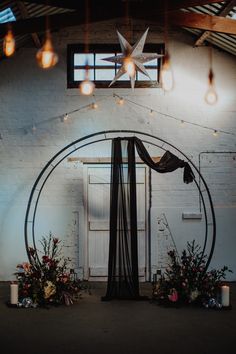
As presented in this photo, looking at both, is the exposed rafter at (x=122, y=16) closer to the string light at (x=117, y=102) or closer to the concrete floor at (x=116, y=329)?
the string light at (x=117, y=102)

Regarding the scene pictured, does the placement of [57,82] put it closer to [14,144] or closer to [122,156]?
[14,144]

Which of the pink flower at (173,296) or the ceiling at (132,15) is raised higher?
the ceiling at (132,15)

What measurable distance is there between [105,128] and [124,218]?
2283 millimetres

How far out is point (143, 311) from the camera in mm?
6363

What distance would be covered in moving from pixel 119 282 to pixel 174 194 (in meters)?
2.33

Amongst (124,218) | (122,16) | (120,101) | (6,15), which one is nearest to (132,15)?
(122,16)

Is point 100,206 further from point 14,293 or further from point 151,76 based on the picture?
point 14,293

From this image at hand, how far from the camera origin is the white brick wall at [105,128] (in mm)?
8531

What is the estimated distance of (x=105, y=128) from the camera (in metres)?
8.62

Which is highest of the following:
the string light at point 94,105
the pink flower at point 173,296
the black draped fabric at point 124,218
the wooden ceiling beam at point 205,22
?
the wooden ceiling beam at point 205,22

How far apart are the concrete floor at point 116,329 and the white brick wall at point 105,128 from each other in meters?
1.92

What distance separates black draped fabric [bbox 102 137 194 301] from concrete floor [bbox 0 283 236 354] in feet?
0.87

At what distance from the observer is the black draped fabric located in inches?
265

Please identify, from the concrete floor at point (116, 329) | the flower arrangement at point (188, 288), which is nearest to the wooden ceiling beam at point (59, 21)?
the flower arrangement at point (188, 288)
